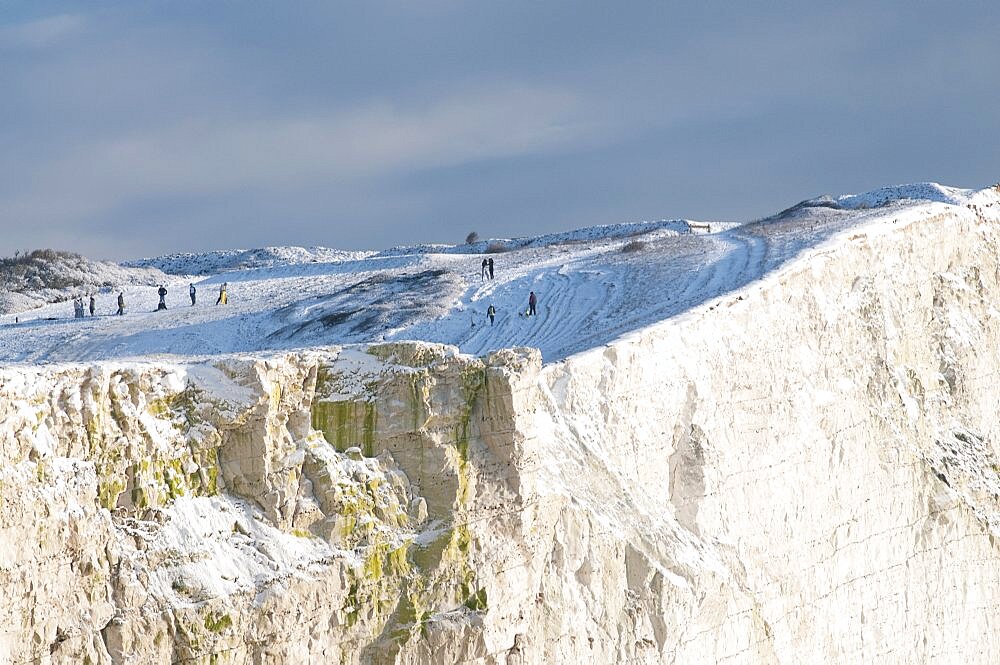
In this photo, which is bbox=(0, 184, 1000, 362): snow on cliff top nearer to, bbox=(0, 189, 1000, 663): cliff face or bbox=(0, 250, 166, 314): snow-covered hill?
bbox=(0, 250, 166, 314): snow-covered hill

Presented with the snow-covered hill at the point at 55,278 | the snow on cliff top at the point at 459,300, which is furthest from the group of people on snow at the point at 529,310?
the snow-covered hill at the point at 55,278

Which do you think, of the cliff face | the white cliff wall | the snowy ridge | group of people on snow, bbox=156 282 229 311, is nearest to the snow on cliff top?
group of people on snow, bbox=156 282 229 311

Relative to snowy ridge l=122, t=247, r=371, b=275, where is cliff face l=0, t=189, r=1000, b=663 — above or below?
below

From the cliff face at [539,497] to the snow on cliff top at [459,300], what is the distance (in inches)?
190

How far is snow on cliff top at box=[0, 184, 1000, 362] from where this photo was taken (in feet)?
137

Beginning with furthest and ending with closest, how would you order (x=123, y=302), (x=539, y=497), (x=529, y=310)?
(x=123, y=302) → (x=529, y=310) → (x=539, y=497)

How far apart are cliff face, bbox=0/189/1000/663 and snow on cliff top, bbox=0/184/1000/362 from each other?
4.82 meters

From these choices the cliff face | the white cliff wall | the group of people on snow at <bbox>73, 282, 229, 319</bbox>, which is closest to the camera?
the cliff face

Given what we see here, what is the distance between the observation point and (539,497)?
1916 cm

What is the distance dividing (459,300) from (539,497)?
29005mm

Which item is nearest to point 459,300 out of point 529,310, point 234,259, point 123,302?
point 529,310

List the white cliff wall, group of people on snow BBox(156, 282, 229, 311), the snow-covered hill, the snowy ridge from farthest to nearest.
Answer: the snowy ridge → the snow-covered hill → group of people on snow BBox(156, 282, 229, 311) → the white cliff wall

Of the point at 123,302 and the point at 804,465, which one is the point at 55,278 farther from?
the point at 804,465

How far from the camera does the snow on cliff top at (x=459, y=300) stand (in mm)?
41750
